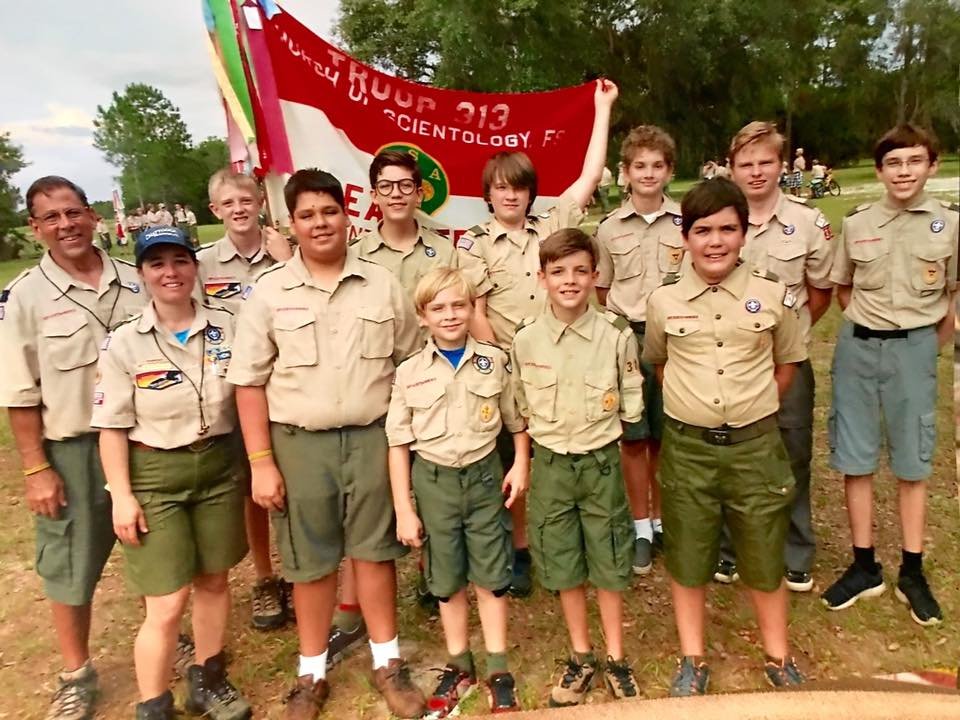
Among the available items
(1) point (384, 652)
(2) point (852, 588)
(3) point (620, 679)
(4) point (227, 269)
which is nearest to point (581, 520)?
(3) point (620, 679)

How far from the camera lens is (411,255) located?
2984mm

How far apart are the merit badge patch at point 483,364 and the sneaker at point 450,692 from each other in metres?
1.16

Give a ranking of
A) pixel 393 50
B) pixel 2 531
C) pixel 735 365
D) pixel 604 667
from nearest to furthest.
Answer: pixel 735 365
pixel 604 667
pixel 2 531
pixel 393 50

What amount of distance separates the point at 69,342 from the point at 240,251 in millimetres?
861

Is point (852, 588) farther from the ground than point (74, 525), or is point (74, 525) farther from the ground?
point (74, 525)

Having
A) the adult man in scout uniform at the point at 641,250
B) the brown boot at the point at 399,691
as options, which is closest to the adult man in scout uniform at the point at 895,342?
the adult man in scout uniform at the point at 641,250

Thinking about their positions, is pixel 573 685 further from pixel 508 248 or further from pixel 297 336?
pixel 508 248

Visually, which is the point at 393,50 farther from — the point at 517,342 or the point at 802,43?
the point at 517,342

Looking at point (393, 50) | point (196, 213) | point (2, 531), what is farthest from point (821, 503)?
point (393, 50)

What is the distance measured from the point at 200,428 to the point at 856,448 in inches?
106

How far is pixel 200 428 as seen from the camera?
2381 millimetres

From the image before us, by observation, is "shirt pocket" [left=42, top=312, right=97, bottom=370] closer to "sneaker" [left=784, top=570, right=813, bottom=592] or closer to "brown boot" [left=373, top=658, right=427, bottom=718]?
"brown boot" [left=373, top=658, right=427, bottom=718]

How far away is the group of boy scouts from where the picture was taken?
237cm

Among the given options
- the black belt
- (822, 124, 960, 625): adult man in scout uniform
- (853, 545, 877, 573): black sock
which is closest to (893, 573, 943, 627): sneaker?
(822, 124, 960, 625): adult man in scout uniform
